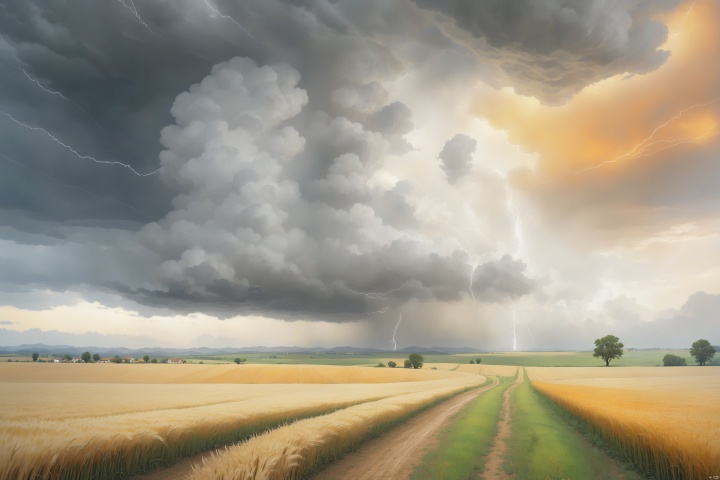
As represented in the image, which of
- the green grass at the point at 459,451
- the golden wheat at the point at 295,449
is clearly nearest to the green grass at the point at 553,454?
the green grass at the point at 459,451

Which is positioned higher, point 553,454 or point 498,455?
point 553,454

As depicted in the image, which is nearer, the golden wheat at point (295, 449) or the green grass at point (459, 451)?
the golden wheat at point (295, 449)

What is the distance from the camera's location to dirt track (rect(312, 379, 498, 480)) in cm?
1308

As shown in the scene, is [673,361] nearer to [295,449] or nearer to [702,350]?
[702,350]

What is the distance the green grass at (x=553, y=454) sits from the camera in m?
13.0

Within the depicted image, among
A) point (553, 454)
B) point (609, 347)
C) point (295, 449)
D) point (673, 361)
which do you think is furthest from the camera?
point (673, 361)

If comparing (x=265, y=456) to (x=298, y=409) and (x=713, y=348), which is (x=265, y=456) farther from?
(x=713, y=348)

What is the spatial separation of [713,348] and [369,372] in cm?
12430

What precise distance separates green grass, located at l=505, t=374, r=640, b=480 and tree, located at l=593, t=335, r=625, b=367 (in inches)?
Result: 5020

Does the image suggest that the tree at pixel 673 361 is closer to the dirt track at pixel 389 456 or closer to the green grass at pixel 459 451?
the green grass at pixel 459 451

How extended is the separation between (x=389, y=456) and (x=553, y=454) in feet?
21.0

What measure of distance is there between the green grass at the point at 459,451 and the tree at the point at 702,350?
153073 millimetres

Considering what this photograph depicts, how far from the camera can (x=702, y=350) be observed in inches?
5133

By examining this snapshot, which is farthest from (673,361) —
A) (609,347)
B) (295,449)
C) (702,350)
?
(295,449)
